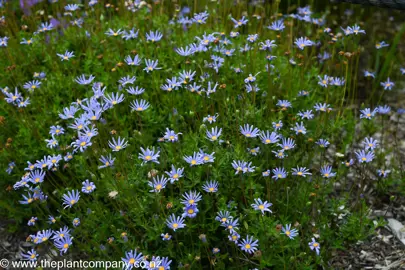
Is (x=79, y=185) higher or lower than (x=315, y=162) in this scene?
lower

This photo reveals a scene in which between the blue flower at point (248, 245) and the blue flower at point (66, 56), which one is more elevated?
the blue flower at point (66, 56)

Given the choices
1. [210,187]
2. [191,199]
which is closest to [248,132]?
[210,187]

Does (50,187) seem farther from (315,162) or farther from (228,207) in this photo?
(315,162)

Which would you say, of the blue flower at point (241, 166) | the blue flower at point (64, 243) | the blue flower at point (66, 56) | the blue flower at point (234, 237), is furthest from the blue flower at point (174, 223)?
the blue flower at point (66, 56)

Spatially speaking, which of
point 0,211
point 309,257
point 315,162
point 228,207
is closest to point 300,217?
point 309,257

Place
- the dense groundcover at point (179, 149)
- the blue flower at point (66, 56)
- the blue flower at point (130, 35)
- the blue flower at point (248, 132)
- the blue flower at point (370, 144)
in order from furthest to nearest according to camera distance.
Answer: the blue flower at point (130, 35) < the blue flower at point (66, 56) < the blue flower at point (370, 144) < the blue flower at point (248, 132) < the dense groundcover at point (179, 149)

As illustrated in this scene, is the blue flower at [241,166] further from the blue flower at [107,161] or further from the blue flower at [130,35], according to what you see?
the blue flower at [130,35]
